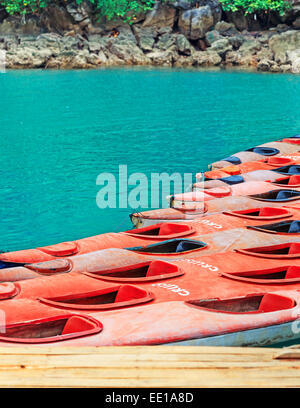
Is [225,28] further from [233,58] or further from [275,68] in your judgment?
[275,68]

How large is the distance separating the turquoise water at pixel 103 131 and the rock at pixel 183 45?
6103mm

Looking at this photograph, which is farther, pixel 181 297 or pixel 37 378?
pixel 181 297

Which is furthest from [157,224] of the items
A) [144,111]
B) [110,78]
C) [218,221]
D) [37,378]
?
[110,78]

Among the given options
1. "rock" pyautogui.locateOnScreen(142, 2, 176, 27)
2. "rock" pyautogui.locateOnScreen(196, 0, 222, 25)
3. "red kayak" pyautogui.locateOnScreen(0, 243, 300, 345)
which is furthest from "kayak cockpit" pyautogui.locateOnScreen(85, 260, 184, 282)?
"rock" pyautogui.locateOnScreen(196, 0, 222, 25)

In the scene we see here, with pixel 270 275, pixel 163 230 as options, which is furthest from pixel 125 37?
pixel 270 275

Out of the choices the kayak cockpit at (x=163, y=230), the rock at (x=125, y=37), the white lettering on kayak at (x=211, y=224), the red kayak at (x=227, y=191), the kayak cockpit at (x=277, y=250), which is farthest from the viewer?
the rock at (x=125, y=37)

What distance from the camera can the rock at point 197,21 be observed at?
1601 inches

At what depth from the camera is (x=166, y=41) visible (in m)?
40.8

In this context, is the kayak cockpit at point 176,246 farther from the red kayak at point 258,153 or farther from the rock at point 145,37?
the rock at point 145,37

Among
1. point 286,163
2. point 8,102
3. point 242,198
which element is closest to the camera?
point 242,198

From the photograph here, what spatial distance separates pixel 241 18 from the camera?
42.4m

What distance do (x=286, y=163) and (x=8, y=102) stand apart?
16911mm

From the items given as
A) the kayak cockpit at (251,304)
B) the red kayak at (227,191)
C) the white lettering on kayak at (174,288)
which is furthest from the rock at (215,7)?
the kayak cockpit at (251,304)

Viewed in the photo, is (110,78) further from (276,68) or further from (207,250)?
(207,250)
